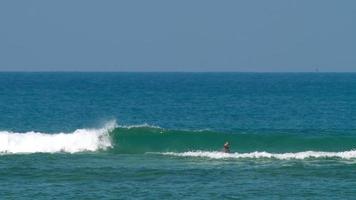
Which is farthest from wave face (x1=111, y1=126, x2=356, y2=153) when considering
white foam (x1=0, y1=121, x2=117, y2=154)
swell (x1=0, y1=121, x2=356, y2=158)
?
white foam (x1=0, y1=121, x2=117, y2=154)

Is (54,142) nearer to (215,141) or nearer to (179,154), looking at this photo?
(179,154)

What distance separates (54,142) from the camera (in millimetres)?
47688

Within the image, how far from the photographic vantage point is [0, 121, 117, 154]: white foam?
4675 centimetres

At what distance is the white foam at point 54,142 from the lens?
1841 inches

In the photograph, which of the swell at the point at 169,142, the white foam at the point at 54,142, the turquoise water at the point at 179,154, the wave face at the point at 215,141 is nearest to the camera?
the turquoise water at the point at 179,154

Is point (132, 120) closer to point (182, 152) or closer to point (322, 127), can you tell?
point (322, 127)

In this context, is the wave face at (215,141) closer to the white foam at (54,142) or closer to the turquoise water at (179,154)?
the turquoise water at (179,154)

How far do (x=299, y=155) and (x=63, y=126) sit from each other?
2555 centimetres

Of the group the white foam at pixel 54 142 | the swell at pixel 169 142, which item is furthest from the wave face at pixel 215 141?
the white foam at pixel 54 142

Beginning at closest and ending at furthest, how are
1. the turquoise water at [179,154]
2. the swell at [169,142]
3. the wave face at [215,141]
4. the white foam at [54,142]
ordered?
the turquoise water at [179,154]
the white foam at [54,142]
the swell at [169,142]
the wave face at [215,141]

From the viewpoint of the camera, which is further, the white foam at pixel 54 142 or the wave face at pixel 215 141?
the wave face at pixel 215 141

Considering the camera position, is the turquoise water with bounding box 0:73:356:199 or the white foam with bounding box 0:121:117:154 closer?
the turquoise water with bounding box 0:73:356:199

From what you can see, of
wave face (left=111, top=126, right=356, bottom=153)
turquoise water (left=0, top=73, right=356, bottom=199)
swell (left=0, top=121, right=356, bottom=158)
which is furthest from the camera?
wave face (left=111, top=126, right=356, bottom=153)

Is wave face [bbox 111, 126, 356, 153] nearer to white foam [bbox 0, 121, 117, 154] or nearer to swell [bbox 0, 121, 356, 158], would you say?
swell [bbox 0, 121, 356, 158]
